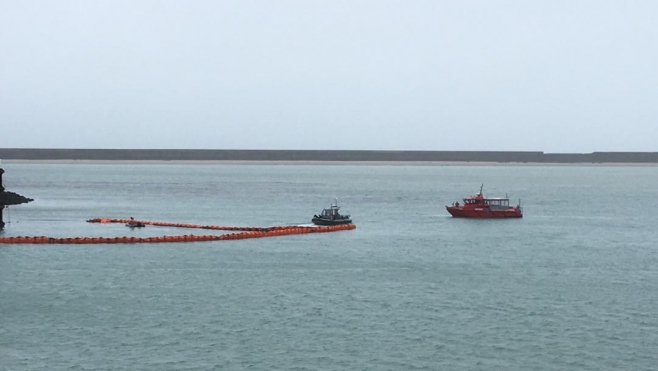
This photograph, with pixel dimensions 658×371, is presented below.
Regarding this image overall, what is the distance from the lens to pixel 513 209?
9681 centimetres

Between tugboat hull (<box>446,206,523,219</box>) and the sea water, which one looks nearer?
the sea water

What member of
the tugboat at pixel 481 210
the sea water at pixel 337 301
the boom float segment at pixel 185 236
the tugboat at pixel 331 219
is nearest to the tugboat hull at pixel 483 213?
the tugboat at pixel 481 210

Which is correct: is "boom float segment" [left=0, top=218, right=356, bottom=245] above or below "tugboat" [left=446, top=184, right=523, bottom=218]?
below

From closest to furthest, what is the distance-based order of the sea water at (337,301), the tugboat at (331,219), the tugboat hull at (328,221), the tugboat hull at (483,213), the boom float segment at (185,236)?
the sea water at (337,301), the boom float segment at (185,236), the tugboat hull at (328,221), the tugboat at (331,219), the tugboat hull at (483,213)

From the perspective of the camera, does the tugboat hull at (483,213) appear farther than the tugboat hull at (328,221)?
Yes

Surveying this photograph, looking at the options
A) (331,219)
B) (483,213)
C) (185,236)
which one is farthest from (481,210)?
(185,236)

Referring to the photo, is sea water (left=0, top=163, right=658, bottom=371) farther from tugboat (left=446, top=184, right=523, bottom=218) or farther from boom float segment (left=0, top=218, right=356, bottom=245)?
tugboat (left=446, top=184, right=523, bottom=218)

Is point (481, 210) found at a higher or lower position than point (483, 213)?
higher

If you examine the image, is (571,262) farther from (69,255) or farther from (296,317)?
(69,255)

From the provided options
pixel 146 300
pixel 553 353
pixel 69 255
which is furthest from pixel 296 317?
pixel 69 255

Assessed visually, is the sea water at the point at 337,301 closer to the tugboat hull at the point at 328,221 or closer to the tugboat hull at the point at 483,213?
the tugboat hull at the point at 328,221

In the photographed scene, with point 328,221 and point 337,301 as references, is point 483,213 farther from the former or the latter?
point 337,301

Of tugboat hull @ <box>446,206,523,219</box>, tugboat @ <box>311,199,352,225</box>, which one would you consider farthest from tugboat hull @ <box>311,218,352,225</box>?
tugboat hull @ <box>446,206,523,219</box>

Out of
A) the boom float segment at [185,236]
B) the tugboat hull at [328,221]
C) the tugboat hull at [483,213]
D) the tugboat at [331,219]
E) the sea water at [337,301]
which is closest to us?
the sea water at [337,301]
